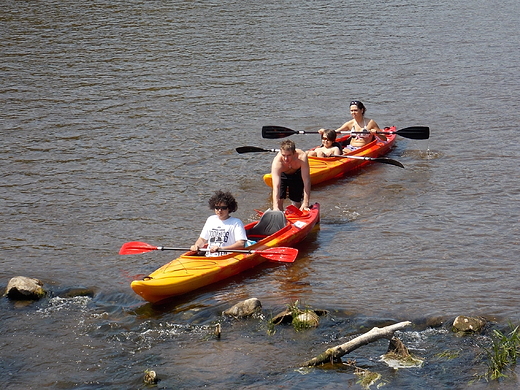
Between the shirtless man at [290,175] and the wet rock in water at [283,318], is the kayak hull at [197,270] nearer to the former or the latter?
the shirtless man at [290,175]

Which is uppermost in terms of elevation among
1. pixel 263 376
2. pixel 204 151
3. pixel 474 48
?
pixel 474 48

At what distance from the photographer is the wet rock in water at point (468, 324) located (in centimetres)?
735

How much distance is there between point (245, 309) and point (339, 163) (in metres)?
5.16

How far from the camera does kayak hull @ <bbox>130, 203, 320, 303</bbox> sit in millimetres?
8109

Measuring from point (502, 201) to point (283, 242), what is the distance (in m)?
3.81

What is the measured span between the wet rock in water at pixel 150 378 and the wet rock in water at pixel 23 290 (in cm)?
234

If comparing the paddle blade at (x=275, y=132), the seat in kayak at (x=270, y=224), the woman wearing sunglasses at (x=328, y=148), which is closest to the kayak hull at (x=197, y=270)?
the seat in kayak at (x=270, y=224)

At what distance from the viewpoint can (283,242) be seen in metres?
9.41

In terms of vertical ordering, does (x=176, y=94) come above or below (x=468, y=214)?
above

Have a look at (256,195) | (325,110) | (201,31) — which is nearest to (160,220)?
(256,195)

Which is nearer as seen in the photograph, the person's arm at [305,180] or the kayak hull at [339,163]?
the person's arm at [305,180]

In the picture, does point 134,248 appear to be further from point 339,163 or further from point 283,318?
point 339,163

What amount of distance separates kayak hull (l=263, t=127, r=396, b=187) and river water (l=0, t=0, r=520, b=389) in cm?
21

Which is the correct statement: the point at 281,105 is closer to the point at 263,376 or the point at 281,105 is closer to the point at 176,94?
the point at 176,94
